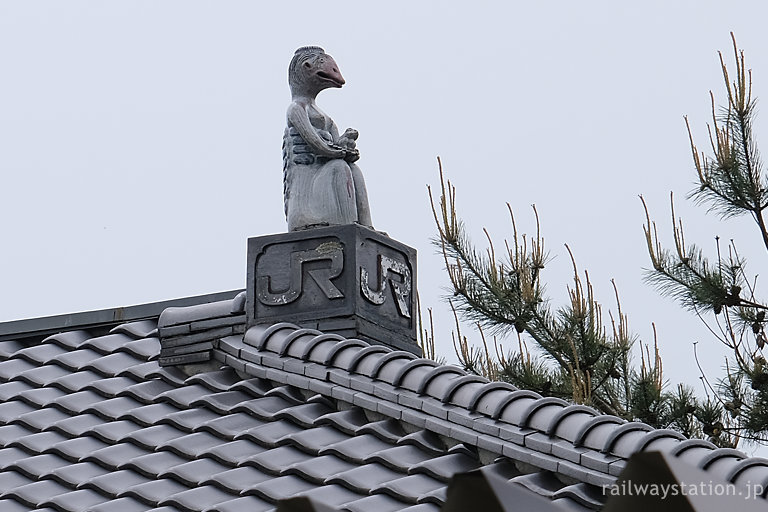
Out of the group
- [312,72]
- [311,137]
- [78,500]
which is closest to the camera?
[78,500]

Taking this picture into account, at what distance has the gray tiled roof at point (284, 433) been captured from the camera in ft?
19.0

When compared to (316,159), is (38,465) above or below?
below

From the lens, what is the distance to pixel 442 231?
47.9ft

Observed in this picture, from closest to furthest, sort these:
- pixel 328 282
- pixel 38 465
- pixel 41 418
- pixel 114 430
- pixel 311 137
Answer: pixel 38 465 → pixel 114 430 → pixel 41 418 → pixel 328 282 → pixel 311 137

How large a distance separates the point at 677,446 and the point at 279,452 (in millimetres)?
1754

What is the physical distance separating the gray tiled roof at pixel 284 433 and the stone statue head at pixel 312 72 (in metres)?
1.48

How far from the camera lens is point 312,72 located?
823cm

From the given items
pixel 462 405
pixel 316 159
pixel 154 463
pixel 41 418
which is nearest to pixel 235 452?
pixel 154 463

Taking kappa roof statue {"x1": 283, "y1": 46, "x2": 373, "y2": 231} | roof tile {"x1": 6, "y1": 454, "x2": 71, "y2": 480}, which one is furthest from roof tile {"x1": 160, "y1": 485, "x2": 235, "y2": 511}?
kappa roof statue {"x1": 283, "y1": 46, "x2": 373, "y2": 231}

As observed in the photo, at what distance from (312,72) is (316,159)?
0.54 metres

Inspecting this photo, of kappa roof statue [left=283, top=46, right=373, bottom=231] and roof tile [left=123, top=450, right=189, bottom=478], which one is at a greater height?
kappa roof statue [left=283, top=46, right=373, bottom=231]

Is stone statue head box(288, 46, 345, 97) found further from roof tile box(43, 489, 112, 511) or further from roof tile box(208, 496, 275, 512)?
roof tile box(208, 496, 275, 512)

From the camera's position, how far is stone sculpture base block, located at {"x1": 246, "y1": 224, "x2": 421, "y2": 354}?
739cm

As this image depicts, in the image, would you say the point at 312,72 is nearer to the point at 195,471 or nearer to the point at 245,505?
the point at 195,471
